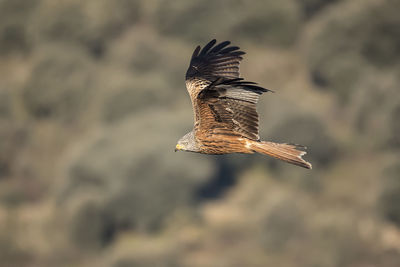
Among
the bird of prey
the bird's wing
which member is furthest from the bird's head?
the bird's wing

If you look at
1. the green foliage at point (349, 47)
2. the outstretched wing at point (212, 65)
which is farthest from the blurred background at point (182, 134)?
the outstretched wing at point (212, 65)

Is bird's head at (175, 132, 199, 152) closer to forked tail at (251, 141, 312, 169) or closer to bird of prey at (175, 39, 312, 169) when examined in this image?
bird of prey at (175, 39, 312, 169)

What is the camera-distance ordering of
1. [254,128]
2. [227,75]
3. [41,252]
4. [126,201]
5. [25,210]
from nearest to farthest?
[254,128] < [227,75] < [41,252] < [126,201] < [25,210]

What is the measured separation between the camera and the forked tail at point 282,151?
9.20m

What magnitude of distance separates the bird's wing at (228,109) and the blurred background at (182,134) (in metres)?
22.6

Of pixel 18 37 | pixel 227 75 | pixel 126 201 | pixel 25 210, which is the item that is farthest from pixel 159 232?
pixel 227 75

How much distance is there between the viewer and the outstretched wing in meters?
10.7

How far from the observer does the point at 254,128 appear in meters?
9.64

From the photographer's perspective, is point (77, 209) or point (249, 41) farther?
point (249, 41)

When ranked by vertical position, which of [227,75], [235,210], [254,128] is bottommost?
[254,128]

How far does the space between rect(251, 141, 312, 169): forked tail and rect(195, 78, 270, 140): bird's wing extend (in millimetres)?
166

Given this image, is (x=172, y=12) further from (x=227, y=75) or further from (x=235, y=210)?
(x=227, y=75)

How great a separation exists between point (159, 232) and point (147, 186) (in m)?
3.83

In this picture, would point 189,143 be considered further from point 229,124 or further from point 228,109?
point 228,109
